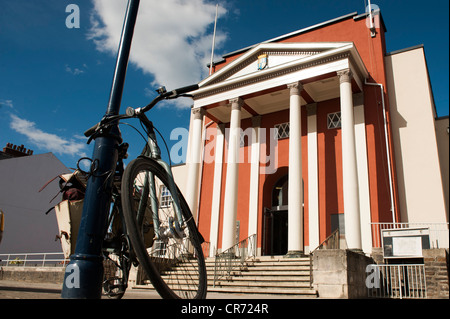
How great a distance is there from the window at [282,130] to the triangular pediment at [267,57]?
3531 millimetres

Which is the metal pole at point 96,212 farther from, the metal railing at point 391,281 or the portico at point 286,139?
the portico at point 286,139

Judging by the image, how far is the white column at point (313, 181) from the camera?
55.1ft

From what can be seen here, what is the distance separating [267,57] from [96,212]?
1624 centimetres

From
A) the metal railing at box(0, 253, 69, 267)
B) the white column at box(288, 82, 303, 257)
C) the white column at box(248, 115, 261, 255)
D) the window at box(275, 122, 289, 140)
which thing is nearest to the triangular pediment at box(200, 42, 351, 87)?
the white column at box(288, 82, 303, 257)

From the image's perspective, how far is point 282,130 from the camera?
19.9m

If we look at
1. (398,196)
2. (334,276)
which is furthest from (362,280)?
(398,196)

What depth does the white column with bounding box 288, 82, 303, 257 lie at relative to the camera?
14281 mm

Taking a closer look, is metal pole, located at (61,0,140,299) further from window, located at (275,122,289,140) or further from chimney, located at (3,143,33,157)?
chimney, located at (3,143,33,157)

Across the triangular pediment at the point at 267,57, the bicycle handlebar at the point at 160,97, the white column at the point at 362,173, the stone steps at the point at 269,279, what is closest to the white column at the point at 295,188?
the stone steps at the point at 269,279

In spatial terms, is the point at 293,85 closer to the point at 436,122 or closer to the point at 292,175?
the point at 292,175

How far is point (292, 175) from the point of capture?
15125 millimetres

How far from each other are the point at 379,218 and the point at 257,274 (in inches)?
242

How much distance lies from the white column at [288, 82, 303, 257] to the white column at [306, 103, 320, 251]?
2.51m
